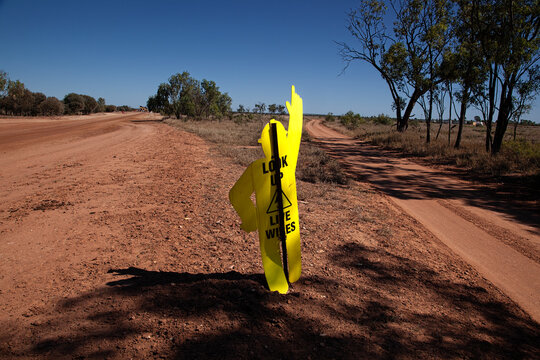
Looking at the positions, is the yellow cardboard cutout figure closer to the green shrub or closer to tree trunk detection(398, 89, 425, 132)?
tree trunk detection(398, 89, 425, 132)

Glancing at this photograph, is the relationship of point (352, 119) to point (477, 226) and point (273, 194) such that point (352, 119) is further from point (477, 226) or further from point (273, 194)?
point (273, 194)

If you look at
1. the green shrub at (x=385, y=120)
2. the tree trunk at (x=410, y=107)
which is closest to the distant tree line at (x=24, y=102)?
the tree trunk at (x=410, y=107)

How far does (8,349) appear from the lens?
84.7 inches

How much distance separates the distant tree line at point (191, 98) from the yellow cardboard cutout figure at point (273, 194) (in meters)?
46.5

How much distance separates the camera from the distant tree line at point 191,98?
47531mm

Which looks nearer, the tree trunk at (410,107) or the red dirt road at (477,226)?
the red dirt road at (477,226)

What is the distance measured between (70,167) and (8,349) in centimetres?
868

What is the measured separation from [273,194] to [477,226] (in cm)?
502

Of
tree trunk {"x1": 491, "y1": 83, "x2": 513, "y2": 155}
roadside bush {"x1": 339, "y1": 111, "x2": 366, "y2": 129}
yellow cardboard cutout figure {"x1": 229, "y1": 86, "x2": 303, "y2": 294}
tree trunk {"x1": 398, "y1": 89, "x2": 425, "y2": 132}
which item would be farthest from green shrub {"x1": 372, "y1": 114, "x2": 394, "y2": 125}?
yellow cardboard cutout figure {"x1": 229, "y1": 86, "x2": 303, "y2": 294}

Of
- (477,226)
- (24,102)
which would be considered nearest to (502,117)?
(477,226)

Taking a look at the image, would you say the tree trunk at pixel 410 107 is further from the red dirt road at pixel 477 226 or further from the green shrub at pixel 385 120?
the green shrub at pixel 385 120

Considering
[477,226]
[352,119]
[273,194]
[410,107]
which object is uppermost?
[352,119]

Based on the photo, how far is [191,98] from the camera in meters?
47.9

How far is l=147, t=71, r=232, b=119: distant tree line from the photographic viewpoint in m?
47.5
